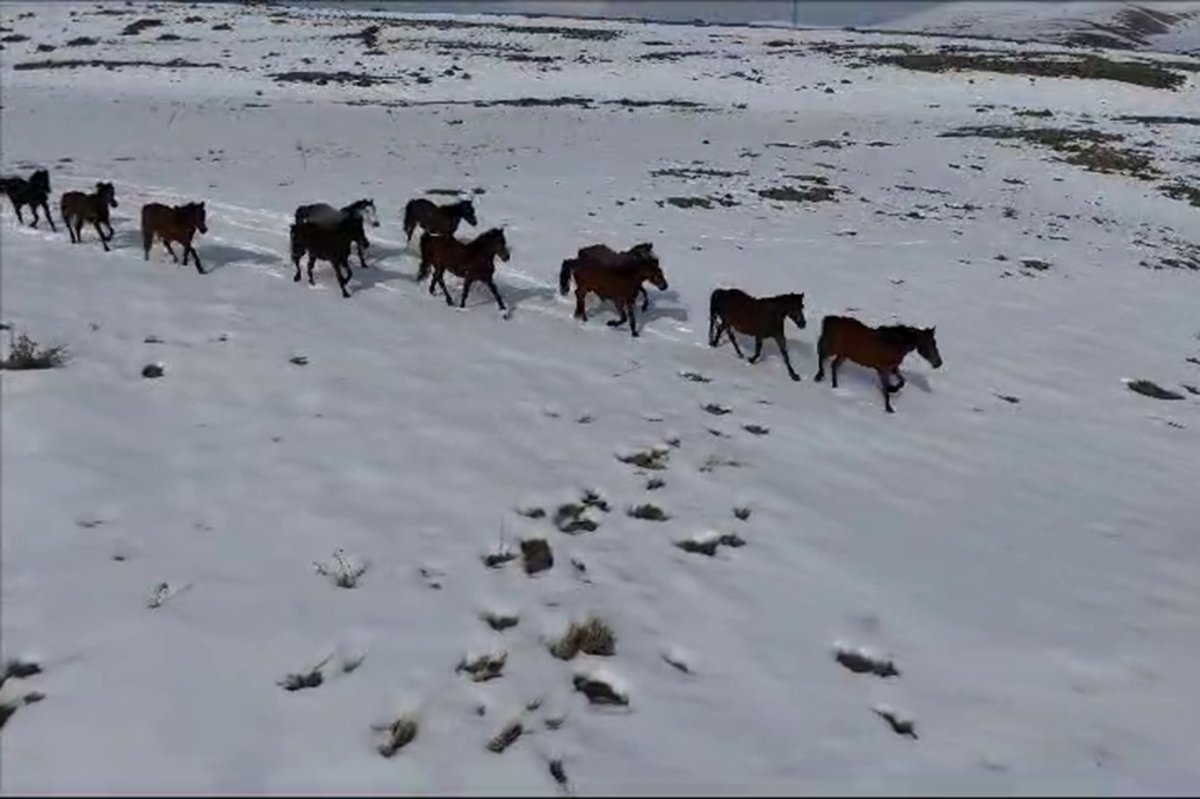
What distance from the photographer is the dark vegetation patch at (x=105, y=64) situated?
4109 centimetres

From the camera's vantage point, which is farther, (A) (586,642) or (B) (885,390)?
(B) (885,390)

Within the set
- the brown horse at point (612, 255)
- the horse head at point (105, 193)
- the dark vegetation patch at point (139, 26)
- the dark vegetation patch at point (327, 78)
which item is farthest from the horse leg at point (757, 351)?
the dark vegetation patch at point (139, 26)

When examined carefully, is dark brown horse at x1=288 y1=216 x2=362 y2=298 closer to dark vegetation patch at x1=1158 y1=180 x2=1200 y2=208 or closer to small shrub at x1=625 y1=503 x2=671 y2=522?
small shrub at x1=625 y1=503 x2=671 y2=522

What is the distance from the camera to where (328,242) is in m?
12.5

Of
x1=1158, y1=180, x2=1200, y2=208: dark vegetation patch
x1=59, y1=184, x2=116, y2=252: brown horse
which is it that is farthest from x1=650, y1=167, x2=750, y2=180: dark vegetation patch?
x1=59, y1=184, x2=116, y2=252: brown horse

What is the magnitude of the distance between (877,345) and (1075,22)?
118880 millimetres

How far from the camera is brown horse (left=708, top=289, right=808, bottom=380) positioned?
1120cm

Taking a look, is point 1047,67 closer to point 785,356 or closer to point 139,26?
point 785,356

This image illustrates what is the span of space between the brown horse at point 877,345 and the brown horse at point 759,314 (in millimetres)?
426

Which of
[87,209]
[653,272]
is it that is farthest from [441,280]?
[87,209]

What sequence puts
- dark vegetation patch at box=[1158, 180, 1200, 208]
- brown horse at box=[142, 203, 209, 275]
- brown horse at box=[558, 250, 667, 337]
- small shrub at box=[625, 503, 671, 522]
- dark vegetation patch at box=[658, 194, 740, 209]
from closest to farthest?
small shrub at box=[625, 503, 671, 522], brown horse at box=[558, 250, 667, 337], brown horse at box=[142, 203, 209, 275], dark vegetation patch at box=[658, 194, 740, 209], dark vegetation patch at box=[1158, 180, 1200, 208]

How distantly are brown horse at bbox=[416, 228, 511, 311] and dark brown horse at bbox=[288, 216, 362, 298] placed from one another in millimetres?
981

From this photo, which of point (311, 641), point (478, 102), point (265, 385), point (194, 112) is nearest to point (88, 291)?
point (265, 385)

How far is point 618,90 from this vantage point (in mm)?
42125
